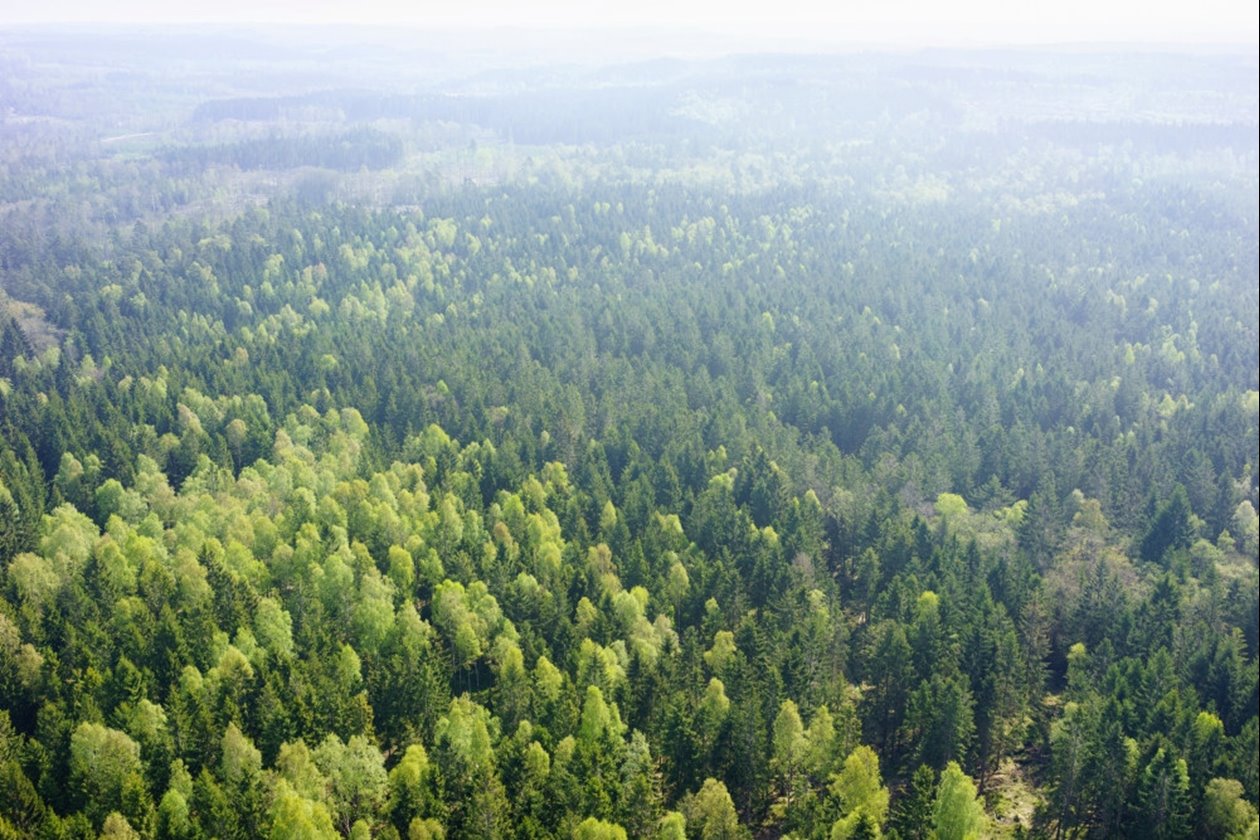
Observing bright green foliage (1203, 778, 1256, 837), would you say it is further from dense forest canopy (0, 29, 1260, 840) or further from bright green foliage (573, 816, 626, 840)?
bright green foliage (573, 816, 626, 840)

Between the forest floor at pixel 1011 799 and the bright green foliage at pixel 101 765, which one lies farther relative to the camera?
the forest floor at pixel 1011 799

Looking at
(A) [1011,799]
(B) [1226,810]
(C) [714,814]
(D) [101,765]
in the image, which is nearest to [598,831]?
(C) [714,814]

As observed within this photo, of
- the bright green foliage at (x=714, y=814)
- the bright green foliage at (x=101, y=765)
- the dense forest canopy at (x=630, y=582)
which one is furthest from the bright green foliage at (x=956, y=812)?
the bright green foliage at (x=101, y=765)

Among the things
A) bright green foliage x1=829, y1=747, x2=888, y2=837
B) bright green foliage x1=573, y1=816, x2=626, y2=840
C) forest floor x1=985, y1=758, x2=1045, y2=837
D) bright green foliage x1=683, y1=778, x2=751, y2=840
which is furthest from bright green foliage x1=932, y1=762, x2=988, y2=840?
bright green foliage x1=573, y1=816, x2=626, y2=840

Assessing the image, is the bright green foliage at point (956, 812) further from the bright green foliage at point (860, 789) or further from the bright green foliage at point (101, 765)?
the bright green foliage at point (101, 765)

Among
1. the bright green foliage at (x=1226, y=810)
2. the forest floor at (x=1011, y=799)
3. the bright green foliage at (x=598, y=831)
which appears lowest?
the forest floor at (x=1011, y=799)

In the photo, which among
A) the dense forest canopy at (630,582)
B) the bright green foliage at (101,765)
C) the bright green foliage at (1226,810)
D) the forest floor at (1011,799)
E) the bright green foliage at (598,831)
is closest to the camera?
the bright green foliage at (598,831)

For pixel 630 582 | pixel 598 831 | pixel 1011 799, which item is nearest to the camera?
pixel 598 831

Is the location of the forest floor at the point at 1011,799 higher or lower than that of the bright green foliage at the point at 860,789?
Answer: lower

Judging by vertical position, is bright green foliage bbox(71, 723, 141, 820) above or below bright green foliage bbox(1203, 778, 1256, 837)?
above

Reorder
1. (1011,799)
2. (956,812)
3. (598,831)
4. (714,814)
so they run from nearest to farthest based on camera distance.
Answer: (598,831) < (956,812) < (714,814) < (1011,799)

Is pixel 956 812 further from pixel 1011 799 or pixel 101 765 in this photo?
pixel 101 765

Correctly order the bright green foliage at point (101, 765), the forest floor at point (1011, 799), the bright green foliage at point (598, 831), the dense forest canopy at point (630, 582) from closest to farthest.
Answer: the bright green foliage at point (598, 831) → the bright green foliage at point (101, 765) → the dense forest canopy at point (630, 582) → the forest floor at point (1011, 799)
